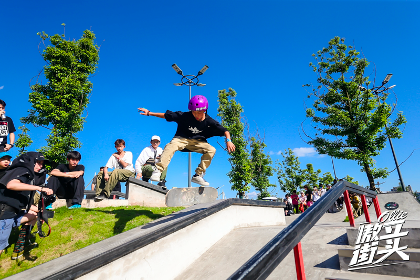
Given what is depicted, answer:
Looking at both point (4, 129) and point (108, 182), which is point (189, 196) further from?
point (4, 129)

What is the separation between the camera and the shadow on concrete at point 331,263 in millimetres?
2668

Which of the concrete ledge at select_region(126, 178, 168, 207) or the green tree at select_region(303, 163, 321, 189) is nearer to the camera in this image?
the concrete ledge at select_region(126, 178, 168, 207)

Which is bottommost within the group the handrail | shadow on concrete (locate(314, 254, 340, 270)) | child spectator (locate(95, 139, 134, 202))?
shadow on concrete (locate(314, 254, 340, 270))

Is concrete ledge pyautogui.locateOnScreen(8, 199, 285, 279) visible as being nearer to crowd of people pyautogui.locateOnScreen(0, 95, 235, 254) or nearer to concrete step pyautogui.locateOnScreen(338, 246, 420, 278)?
crowd of people pyautogui.locateOnScreen(0, 95, 235, 254)

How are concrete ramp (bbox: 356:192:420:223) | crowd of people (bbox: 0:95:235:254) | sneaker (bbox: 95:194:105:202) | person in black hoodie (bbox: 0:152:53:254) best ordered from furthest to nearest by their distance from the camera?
concrete ramp (bbox: 356:192:420:223) < sneaker (bbox: 95:194:105:202) < crowd of people (bbox: 0:95:235:254) < person in black hoodie (bbox: 0:152:53:254)

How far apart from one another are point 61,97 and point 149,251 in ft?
38.2

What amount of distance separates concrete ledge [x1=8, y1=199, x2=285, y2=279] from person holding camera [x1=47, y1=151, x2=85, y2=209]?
2350 millimetres

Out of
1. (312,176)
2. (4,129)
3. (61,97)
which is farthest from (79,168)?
(312,176)

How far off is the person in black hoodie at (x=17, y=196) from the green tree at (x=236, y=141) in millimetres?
16526

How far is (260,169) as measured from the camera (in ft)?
82.3

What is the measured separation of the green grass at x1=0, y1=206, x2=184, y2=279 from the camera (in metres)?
3.71

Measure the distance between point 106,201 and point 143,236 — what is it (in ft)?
13.1

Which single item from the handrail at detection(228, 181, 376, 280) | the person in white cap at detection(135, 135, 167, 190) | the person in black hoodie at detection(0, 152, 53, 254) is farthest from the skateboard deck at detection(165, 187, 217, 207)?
the handrail at detection(228, 181, 376, 280)

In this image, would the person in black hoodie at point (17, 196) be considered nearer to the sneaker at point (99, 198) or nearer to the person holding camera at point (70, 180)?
the person holding camera at point (70, 180)
